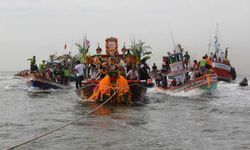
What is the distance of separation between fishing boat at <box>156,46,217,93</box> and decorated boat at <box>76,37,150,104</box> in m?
4.85

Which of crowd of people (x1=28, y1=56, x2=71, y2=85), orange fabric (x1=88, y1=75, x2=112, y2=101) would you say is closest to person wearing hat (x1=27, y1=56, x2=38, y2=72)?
crowd of people (x1=28, y1=56, x2=71, y2=85)

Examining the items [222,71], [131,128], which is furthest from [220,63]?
[131,128]

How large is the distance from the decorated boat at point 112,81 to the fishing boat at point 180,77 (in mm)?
4851

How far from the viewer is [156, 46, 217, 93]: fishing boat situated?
23.7 metres

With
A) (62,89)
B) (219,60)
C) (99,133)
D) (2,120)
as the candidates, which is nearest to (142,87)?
(2,120)

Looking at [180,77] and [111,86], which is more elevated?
[180,77]

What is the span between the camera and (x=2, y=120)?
13.4 metres

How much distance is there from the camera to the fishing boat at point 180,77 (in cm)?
2367

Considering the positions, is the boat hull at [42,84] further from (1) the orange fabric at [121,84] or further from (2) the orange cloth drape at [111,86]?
(1) the orange fabric at [121,84]

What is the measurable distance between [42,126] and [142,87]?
7109 mm

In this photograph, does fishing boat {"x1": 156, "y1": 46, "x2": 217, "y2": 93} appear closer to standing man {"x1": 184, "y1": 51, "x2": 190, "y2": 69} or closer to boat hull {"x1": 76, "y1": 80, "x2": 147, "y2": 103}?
standing man {"x1": 184, "y1": 51, "x2": 190, "y2": 69}

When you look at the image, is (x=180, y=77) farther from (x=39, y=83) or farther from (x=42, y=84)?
(x=39, y=83)

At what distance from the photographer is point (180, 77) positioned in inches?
1030

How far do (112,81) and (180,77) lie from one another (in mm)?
9807
